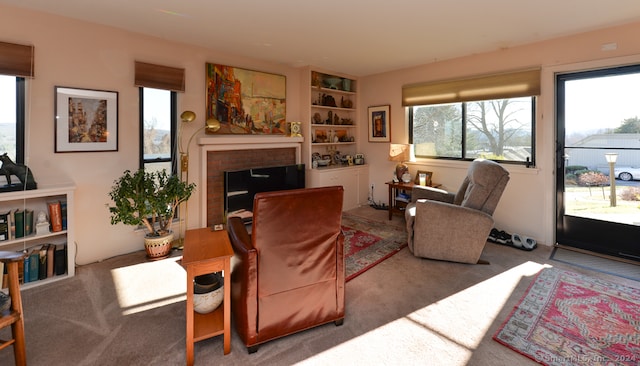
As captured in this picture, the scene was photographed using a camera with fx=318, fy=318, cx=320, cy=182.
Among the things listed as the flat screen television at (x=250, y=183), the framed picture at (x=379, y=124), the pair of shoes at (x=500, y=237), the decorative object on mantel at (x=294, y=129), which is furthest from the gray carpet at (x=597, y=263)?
the decorative object on mantel at (x=294, y=129)

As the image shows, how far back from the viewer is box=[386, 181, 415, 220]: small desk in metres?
4.86

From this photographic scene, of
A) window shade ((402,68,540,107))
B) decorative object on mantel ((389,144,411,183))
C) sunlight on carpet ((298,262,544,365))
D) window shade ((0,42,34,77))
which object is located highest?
window shade ((402,68,540,107))

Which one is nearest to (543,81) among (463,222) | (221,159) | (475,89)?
(475,89)

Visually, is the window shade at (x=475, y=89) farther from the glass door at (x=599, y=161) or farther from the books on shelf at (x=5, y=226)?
the books on shelf at (x=5, y=226)

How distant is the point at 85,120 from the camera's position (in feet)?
10.6

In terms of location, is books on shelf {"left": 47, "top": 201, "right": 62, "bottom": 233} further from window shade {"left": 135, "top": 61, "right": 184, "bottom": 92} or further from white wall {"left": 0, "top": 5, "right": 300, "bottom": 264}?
window shade {"left": 135, "top": 61, "right": 184, "bottom": 92}

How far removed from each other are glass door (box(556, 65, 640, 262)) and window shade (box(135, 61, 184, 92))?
4.50 m

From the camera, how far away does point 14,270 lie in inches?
68.6

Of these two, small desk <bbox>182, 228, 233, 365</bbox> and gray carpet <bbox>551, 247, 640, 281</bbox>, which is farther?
gray carpet <bbox>551, 247, 640, 281</bbox>

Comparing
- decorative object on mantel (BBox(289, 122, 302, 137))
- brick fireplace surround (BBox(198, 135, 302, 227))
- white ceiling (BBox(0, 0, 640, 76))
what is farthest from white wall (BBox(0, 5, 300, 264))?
decorative object on mantel (BBox(289, 122, 302, 137))

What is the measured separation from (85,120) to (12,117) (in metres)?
0.54

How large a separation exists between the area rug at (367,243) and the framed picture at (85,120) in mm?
2840

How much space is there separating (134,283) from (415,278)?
8.44 ft

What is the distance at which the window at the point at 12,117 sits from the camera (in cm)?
284
